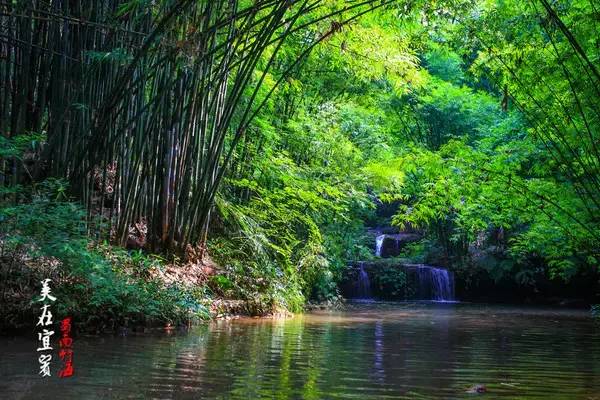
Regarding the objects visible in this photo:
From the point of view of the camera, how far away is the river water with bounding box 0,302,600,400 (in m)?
2.54

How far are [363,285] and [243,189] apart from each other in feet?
18.7

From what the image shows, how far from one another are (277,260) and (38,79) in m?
4.17

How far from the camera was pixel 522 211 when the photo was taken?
26.7ft

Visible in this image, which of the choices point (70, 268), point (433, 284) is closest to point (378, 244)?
point (433, 284)

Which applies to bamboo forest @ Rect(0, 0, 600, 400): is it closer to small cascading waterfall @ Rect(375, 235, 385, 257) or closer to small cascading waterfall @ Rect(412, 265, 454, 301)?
small cascading waterfall @ Rect(412, 265, 454, 301)

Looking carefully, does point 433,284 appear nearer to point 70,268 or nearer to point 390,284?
point 390,284

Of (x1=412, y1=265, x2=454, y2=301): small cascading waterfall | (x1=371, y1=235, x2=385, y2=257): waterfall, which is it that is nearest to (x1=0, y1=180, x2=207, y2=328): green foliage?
(x1=412, y1=265, x2=454, y2=301): small cascading waterfall

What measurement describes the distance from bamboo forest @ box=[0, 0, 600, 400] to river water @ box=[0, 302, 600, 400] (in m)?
0.02

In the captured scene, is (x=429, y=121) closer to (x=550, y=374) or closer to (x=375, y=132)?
(x=375, y=132)

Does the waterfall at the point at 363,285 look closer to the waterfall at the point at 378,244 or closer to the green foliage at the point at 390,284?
the green foliage at the point at 390,284

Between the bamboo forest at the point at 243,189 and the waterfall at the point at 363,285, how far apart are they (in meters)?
2.53

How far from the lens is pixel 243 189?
8594 millimetres

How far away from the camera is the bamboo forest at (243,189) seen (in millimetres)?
3221

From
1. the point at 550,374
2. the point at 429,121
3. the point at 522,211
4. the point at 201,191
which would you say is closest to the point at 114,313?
the point at 201,191
